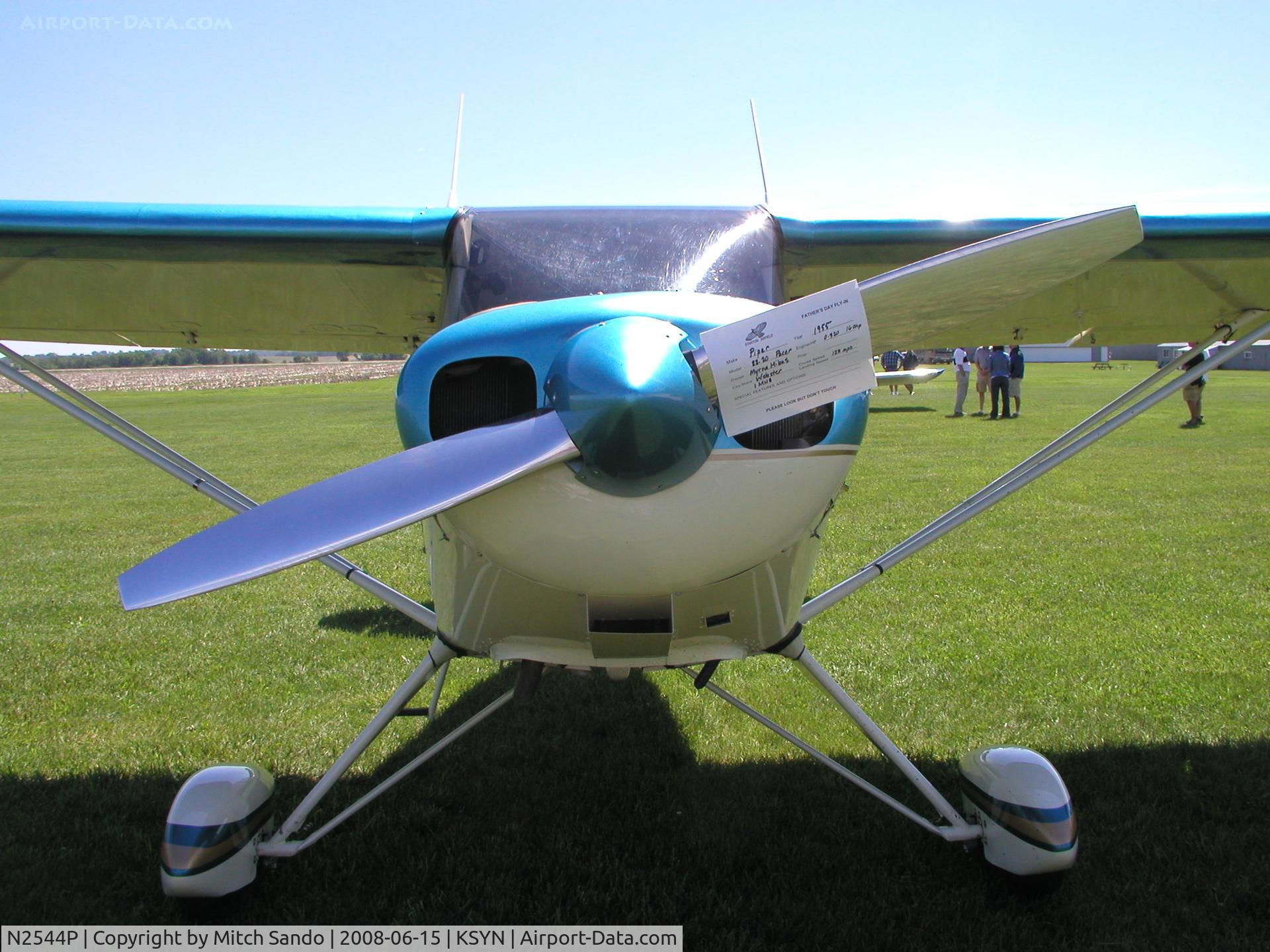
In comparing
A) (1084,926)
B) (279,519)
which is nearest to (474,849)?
(279,519)

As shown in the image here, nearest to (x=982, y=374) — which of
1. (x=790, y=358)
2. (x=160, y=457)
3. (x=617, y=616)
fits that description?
(x=160, y=457)

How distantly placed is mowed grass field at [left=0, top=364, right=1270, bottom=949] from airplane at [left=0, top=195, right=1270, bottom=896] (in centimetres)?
24

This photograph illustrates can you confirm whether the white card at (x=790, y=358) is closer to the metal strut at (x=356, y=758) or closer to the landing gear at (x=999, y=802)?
the landing gear at (x=999, y=802)

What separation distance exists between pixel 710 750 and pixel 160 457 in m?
2.51

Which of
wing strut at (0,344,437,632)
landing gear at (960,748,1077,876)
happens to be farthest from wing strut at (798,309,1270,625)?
wing strut at (0,344,437,632)

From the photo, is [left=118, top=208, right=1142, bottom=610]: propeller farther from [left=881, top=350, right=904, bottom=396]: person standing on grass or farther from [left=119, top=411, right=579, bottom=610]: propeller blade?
[left=881, top=350, right=904, bottom=396]: person standing on grass

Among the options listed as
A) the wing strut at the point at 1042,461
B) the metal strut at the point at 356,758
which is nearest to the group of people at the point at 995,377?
the wing strut at the point at 1042,461

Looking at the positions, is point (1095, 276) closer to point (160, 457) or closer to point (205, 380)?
point (160, 457)

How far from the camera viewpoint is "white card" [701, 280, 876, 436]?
186 cm

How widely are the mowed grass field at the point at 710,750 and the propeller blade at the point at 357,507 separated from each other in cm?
29

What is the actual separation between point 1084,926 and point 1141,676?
235 cm

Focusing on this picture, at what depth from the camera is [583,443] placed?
1842 mm

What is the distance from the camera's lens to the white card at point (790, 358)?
1.86 m

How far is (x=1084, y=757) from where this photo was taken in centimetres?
378
